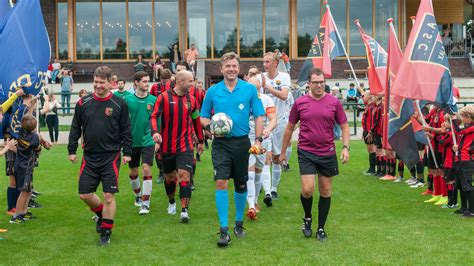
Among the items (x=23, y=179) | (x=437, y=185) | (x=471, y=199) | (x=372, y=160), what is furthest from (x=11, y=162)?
(x=372, y=160)

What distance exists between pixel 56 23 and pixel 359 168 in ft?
83.7

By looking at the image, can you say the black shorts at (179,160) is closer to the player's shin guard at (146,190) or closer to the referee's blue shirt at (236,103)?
the player's shin guard at (146,190)

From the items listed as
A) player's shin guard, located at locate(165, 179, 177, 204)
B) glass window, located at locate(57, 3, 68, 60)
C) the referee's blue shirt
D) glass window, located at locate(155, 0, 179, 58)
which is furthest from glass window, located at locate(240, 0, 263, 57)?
the referee's blue shirt

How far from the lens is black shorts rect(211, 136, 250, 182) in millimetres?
7875

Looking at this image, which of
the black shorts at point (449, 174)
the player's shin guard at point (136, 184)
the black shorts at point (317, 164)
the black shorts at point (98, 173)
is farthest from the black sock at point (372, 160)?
the black shorts at point (98, 173)

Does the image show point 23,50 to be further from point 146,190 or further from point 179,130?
point 146,190

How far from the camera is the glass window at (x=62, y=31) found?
119 feet

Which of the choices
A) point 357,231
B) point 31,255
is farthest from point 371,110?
point 31,255

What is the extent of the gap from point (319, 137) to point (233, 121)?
107 centimetres

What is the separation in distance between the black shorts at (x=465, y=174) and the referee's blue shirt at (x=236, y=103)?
316cm

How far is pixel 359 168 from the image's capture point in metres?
15.5

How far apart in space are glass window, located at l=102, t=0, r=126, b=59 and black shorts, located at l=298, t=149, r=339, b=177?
1171 inches

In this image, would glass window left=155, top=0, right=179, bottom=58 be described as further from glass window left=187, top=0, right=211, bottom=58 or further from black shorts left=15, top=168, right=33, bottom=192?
black shorts left=15, top=168, right=33, bottom=192

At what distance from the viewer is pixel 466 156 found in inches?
359
